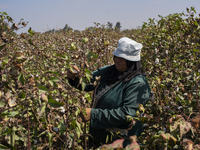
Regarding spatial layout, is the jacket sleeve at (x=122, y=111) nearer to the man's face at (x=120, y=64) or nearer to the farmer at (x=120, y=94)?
the farmer at (x=120, y=94)

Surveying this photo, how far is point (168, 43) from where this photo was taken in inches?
144

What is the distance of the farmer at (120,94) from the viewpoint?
181 cm

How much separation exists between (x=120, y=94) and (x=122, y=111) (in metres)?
0.20

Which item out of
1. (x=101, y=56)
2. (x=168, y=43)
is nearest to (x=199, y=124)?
(x=168, y=43)

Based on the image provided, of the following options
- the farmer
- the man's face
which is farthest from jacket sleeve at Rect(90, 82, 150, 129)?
the man's face

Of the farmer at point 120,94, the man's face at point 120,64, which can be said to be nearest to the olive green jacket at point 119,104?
the farmer at point 120,94

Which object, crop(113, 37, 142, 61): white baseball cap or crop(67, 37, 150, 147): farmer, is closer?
crop(67, 37, 150, 147): farmer

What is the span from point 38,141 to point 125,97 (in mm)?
983

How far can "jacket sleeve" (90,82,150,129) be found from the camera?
70.5 inches

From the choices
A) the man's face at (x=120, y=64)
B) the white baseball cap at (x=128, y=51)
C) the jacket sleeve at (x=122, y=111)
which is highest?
the white baseball cap at (x=128, y=51)

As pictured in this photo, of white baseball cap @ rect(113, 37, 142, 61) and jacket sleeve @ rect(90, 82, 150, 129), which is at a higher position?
white baseball cap @ rect(113, 37, 142, 61)

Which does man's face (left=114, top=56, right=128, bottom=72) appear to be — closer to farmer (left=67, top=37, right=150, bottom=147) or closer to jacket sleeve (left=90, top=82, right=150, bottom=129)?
farmer (left=67, top=37, right=150, bottom=147)

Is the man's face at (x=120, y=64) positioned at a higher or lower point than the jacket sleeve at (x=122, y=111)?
higher

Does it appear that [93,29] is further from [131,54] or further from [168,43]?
[131,54]
